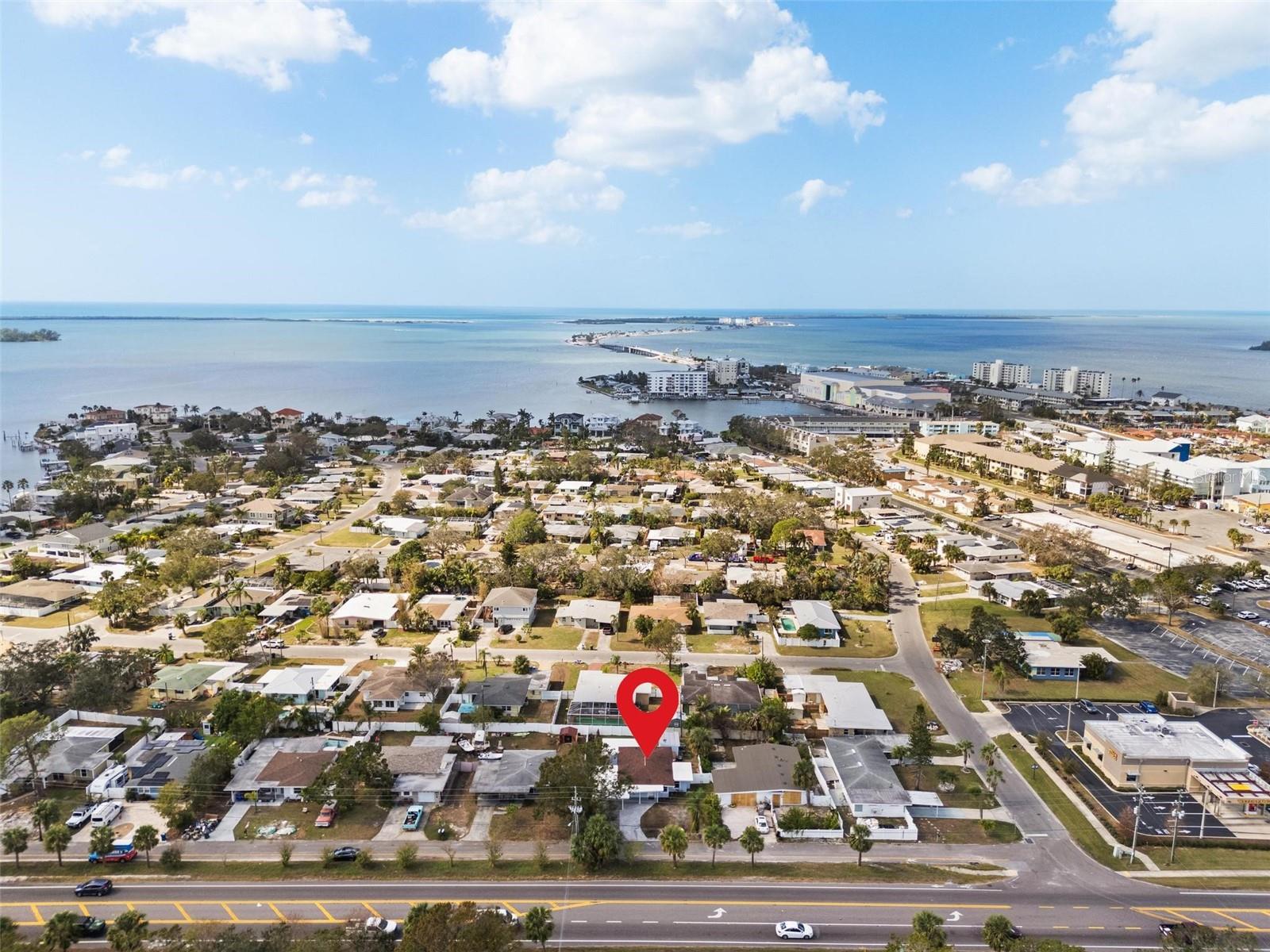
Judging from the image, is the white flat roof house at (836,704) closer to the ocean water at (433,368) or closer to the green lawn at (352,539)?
the green lawn at (352,539)

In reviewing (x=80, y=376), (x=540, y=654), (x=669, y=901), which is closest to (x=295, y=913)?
(x=669, y=901)

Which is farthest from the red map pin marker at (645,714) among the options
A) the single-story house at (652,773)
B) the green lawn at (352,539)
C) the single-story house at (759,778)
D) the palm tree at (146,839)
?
the green lawn at (352,539)

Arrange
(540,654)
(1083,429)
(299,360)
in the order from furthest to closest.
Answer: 1. (299,360)
2. (1083,429)
3. (540,654)

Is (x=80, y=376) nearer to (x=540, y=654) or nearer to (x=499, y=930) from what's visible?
(x=540, y=654)

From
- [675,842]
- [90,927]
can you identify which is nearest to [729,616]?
[675,842]

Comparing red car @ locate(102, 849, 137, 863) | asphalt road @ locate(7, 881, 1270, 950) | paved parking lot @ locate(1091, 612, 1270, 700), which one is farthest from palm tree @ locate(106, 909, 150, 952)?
paved parking lot @ locate(1091, 612, 1270, 700)

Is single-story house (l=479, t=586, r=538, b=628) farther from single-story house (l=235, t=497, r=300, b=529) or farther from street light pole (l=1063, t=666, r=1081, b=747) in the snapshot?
single-story house (l=235, t=497, r=300, b=529)

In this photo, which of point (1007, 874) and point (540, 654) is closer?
point (1007, 874)
